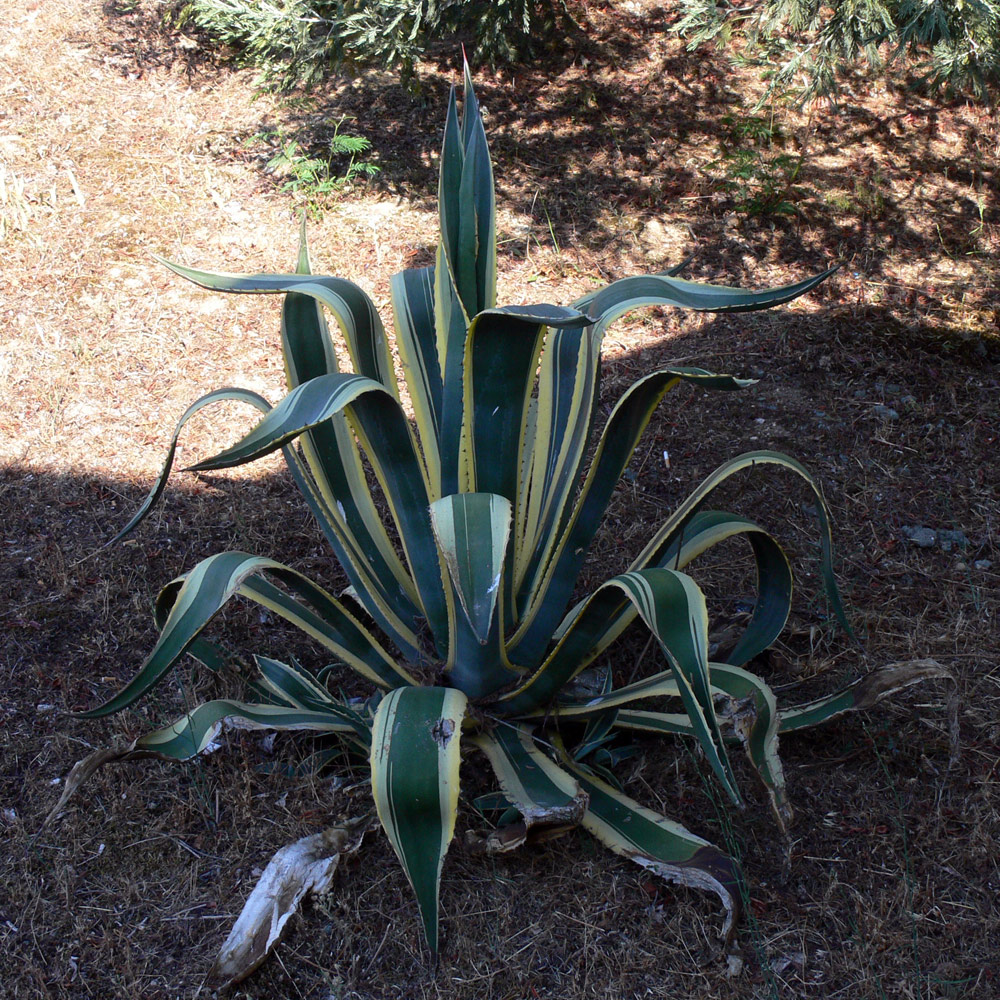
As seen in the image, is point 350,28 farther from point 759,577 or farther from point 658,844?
point 658,844

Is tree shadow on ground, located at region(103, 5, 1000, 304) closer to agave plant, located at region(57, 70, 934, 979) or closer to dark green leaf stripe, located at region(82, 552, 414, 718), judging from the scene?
agave plant, located at region(57, 70, 934, 979)

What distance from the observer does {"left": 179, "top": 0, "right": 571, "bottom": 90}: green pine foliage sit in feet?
11.6

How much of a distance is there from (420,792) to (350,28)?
3.07 m

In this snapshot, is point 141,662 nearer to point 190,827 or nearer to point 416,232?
point 190,827

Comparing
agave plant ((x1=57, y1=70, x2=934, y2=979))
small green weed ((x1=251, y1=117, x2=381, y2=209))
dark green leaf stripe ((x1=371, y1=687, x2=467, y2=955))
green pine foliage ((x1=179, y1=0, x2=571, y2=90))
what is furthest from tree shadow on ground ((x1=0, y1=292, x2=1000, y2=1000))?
green pine foliage ((x1=179, y1=0, x2=571, y2=90))

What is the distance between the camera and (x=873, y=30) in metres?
3.17

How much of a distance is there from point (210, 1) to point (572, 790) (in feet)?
11.2

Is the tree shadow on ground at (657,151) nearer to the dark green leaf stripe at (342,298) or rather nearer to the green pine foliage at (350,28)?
the green pine foliage at (350,28)

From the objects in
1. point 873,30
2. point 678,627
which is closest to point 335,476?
point 678,627

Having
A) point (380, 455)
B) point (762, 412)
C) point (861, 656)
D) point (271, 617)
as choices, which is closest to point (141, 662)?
point (271, 617)

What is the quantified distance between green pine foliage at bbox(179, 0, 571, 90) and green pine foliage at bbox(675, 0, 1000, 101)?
826 mm

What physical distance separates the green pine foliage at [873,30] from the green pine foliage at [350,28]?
826mm

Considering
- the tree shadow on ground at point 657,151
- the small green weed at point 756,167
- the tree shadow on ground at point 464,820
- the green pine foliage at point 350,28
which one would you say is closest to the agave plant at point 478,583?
the tree shadow on ground at point 464,820

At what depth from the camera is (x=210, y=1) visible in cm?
371
